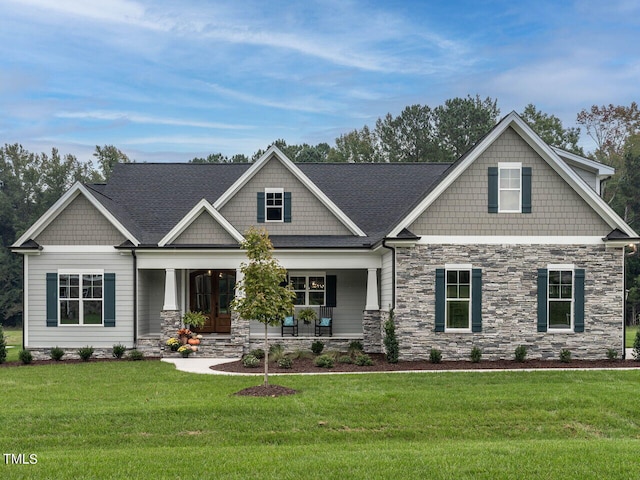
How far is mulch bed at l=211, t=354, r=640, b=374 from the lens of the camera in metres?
16.5

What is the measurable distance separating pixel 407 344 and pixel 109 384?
7.69m

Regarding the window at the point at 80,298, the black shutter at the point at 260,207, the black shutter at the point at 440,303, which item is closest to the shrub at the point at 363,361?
the black shutter at the point at 440,303

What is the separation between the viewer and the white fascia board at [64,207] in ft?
66.3

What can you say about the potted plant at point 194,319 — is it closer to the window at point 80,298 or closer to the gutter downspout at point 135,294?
the gutter downspout at point 135,294

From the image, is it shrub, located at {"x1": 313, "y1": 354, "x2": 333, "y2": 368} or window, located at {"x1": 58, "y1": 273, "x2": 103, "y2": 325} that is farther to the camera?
window, located at {"x1": 58, "y1": 273, "x2": 103, "y2": 325}

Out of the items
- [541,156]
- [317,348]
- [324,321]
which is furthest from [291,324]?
[541,156]

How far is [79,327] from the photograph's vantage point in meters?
20.2

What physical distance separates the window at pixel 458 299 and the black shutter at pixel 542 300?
73.9 inches

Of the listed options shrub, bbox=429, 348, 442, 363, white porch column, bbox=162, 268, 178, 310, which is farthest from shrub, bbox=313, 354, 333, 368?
white porch column, bbox=162, 268, 178, 310

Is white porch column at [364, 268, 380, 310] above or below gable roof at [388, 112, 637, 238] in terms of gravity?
below

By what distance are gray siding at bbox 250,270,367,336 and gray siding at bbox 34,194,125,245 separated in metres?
5.47

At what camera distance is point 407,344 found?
706 inches

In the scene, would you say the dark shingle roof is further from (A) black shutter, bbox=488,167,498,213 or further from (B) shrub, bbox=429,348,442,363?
(B) shrub, bbox=429,348,442,363

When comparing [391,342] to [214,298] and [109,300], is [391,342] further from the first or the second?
[109,300]
